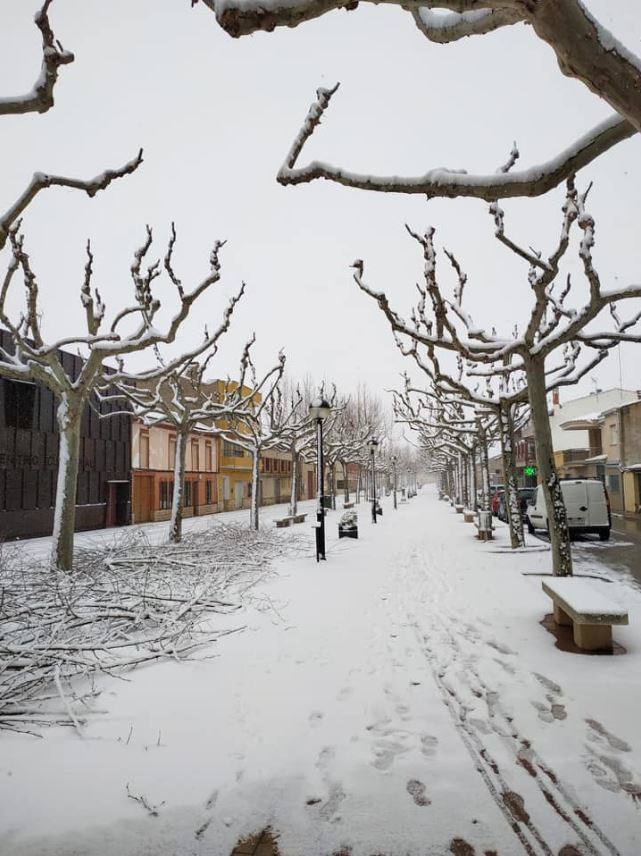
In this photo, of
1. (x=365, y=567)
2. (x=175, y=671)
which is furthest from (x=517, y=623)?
(x=365, y=567)

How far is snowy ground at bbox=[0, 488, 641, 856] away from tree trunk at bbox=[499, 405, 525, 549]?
7383mm

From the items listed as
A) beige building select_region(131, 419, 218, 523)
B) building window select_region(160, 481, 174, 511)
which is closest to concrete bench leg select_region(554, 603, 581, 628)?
beige building select_region(131, 419, 218, 523)

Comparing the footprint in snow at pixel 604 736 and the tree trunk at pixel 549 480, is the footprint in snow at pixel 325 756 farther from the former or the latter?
the tree trunk at pixel 549 480

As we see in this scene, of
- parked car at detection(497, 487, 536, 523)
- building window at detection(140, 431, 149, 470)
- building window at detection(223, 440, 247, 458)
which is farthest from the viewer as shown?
building window at detection(223, 440, 247, 458)

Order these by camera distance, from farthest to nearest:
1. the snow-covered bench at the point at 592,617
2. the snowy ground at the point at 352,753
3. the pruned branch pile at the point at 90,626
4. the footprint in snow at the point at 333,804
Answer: the snow-covered bench at the point at 592,617
the pruned branch pile at the point at 90,626
the footprint in snow at the point at 333,804
the snowy ground at the point at 352,753

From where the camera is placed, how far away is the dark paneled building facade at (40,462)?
18.2m

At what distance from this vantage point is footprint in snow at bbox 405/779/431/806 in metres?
2.79

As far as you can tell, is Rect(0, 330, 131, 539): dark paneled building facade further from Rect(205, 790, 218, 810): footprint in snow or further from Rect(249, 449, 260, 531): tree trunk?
Rect(205, 790, 218, 810): footprint in snow

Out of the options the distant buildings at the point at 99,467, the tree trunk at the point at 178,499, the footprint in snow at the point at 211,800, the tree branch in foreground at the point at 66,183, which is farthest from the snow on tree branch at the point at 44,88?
the distant buildings at the point at 99,467

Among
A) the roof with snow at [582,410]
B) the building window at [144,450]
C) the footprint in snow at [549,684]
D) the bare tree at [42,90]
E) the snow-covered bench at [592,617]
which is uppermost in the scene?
the roof with snow at [582,410]

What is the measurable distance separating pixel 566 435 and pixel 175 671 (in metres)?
56.0

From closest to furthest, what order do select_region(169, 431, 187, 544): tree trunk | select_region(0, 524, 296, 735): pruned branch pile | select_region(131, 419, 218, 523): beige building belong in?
1. select_region(0, 524, 296, 735): pruned branch pile
2. select_region(169, 431, 187, 544): tree trunk
3. select_region(131, 419, 218, 523): beige building

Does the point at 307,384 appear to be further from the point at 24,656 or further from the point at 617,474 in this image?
the point at 24,656

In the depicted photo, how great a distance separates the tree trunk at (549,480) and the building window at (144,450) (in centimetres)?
2285
